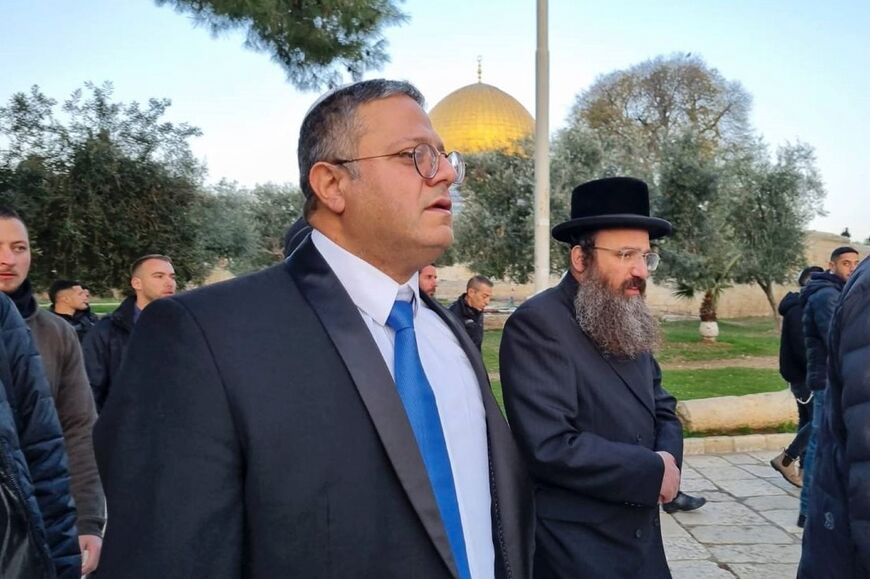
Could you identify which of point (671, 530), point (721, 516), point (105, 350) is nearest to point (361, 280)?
point (105, 350)

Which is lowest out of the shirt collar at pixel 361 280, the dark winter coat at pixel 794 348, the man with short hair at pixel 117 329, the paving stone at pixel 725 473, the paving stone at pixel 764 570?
the paving stone at pixel 725 473

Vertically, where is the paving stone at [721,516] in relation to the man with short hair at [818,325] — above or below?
below

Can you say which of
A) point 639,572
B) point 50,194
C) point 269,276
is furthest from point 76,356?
point 50,194

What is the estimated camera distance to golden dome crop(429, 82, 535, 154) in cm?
5231

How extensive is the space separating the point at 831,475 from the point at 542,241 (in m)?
6.01

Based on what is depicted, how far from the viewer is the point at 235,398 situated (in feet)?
3.91

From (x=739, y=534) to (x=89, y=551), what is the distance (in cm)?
430

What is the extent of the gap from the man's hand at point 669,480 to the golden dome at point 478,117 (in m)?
49.2

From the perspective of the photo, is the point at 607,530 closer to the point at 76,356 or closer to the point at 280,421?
the point at 280,421

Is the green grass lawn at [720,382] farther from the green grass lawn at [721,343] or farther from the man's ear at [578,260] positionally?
the man's ear at [578,260]

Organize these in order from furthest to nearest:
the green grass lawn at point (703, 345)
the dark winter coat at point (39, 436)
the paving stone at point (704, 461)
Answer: the green grass lawn at point (703, 345) < the paving stone at point (704, 461) < the dark winter coat at point (39, 436)

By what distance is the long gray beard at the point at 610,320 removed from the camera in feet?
8.18

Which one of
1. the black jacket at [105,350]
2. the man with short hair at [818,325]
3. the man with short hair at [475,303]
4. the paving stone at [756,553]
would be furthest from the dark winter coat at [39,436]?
the man with short hair at [475,303]

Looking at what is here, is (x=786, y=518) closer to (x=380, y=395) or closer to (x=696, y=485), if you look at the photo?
(x=696, y=485)
